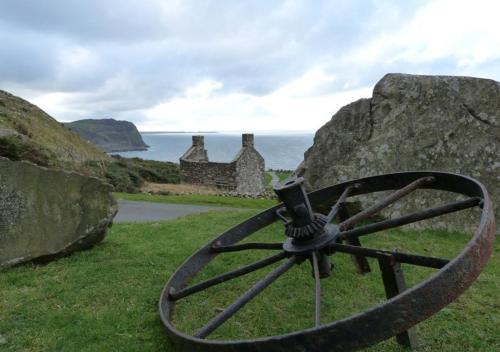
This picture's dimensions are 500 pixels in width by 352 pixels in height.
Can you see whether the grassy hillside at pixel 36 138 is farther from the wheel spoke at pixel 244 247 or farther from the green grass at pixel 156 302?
the wheel spoke at pixel 244 247

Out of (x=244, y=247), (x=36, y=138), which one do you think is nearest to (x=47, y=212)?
(x=244, y=247)

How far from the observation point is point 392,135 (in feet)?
27.2

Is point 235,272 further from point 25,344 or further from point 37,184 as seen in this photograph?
point 37,184

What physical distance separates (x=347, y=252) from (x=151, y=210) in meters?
13.0

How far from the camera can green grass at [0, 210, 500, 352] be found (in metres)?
4.19

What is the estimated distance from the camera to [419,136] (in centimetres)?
816

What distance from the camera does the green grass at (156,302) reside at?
165 inches

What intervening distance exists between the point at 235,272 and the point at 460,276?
6.11ft

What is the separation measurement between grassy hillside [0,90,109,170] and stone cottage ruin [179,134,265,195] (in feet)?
21.0

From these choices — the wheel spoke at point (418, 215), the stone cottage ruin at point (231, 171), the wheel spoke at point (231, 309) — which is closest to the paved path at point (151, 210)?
the wheel spoke at point (231, 309)

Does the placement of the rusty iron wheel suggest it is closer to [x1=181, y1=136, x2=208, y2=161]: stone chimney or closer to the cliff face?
[x1=181, y1=136, x2=208, y2=161]: stone chimney

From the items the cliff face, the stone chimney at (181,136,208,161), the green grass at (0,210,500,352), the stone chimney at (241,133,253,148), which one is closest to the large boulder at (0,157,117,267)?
the green grass at (0,210,500,352)

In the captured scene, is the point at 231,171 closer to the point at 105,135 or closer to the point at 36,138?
the point at 36,138

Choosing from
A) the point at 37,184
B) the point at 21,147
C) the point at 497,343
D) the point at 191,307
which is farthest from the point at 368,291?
the point at 21,147
